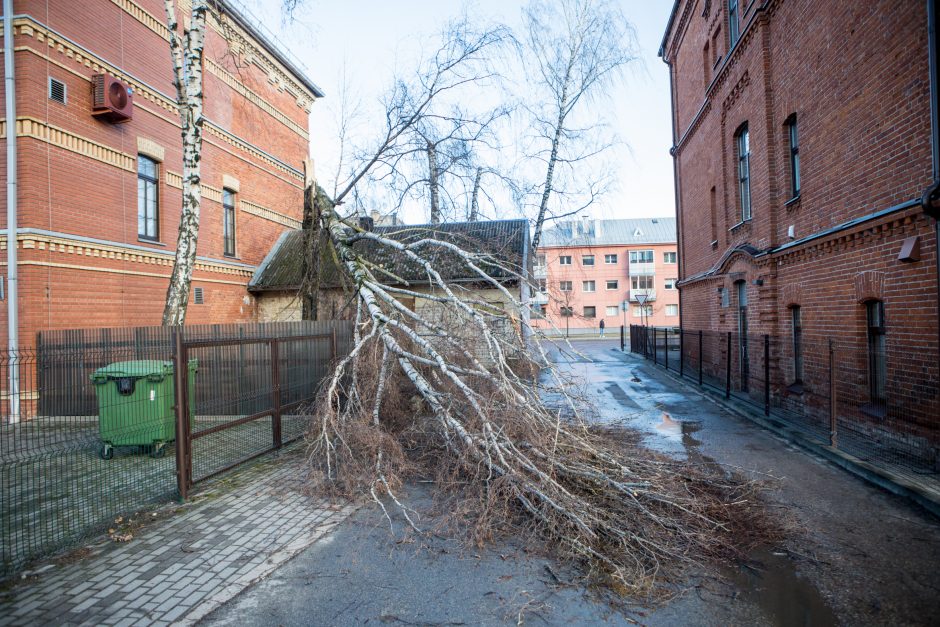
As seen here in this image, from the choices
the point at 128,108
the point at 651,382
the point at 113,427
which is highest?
the point at 128,108

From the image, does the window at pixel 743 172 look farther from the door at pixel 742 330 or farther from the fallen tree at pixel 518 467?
the fallen tree at pixel 518 467

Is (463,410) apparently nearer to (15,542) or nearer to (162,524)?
(162,524)

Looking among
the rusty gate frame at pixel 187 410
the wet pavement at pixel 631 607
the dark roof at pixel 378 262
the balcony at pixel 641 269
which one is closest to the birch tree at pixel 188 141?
the rusty gate frame at pixel 187 410

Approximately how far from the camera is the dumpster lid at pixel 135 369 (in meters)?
6.31

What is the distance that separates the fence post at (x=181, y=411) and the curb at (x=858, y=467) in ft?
23.5

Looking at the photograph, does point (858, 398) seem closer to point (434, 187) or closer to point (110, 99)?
point (434, 187)

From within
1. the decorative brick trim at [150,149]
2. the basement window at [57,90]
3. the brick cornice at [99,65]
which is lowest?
the decorative brick trim at [150,149]

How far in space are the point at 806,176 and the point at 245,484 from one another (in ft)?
32.5

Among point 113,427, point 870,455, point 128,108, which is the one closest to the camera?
point 113,427

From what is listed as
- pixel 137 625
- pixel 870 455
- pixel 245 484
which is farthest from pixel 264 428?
pixel 870 455

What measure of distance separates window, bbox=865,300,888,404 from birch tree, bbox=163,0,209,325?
387 inches

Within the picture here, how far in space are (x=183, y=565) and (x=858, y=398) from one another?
8.23 m

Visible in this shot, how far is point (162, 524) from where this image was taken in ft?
16.8

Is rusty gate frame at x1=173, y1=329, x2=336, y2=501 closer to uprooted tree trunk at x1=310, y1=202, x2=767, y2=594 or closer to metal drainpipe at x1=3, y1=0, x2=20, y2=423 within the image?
uprooted tree trunk at x1=310, y1=202, x2=767, y2=594
